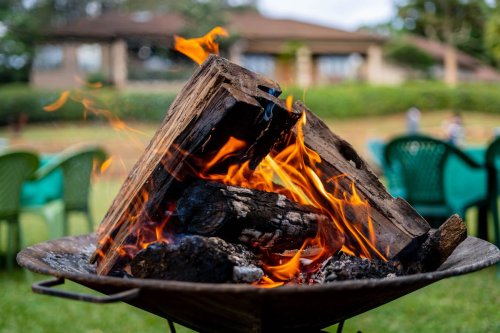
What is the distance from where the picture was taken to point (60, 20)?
33.0 meters

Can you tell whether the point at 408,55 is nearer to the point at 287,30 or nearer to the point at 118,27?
the point at 287,30

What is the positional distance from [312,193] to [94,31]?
27.4 m

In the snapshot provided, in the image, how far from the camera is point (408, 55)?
113 feet

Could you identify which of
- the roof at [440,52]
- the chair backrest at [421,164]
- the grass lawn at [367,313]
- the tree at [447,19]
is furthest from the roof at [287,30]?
the grass lawn at [367,313]

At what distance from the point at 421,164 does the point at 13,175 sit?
3.23m

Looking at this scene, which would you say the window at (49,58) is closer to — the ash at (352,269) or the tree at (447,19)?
the tree at (447,19)

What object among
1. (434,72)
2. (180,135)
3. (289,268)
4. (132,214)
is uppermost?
(180,135)

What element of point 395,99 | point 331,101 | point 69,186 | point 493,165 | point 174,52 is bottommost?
point 395,99

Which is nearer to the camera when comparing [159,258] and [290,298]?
[290,298]

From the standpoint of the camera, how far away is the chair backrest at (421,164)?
5.33m

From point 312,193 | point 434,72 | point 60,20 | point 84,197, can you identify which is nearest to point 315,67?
point 434,72

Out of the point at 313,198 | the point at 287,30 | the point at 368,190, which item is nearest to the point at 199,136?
the point at 313,198

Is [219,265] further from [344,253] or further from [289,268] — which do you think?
[344,253]

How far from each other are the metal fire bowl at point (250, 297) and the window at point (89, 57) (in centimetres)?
2784
